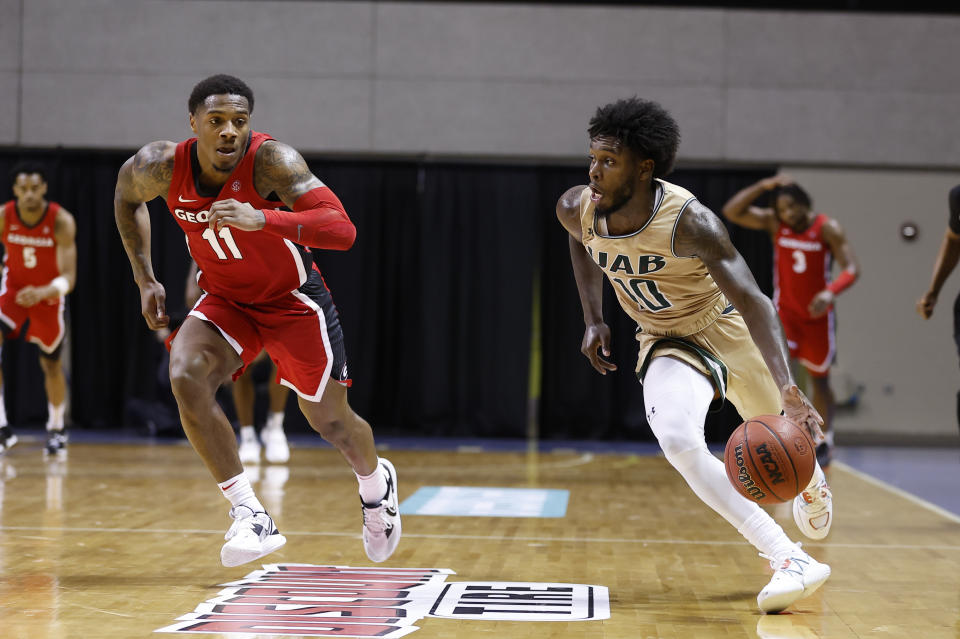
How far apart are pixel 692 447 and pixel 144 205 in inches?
73.6

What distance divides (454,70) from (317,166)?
59.1 inches

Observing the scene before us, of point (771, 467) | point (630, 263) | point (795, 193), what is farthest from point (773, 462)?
point (795, 193)

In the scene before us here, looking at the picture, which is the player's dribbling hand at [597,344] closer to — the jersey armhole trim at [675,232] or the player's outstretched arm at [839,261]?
the jersey armhole trim at [675,232]

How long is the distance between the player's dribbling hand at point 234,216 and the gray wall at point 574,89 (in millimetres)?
6538

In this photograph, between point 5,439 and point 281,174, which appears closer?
point 281,174

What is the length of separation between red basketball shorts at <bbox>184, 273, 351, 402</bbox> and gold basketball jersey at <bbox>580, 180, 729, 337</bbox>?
0.92 m

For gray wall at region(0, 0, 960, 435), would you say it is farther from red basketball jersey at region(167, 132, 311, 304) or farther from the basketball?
the basketball

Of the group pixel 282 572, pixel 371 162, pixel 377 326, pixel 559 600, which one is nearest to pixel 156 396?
pixel 377 326

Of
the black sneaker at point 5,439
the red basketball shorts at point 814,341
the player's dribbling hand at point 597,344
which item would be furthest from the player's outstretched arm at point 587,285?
the black sneaker at point 5,439

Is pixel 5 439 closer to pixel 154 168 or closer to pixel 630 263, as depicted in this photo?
pixel 154 168

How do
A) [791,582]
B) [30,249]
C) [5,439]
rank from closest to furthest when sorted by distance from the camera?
[791,582] < [5,439] < [30,249]

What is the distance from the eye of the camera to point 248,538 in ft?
9.73

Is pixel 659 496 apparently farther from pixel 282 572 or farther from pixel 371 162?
pixel 371 162

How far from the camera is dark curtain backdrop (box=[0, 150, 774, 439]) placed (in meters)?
9.17
